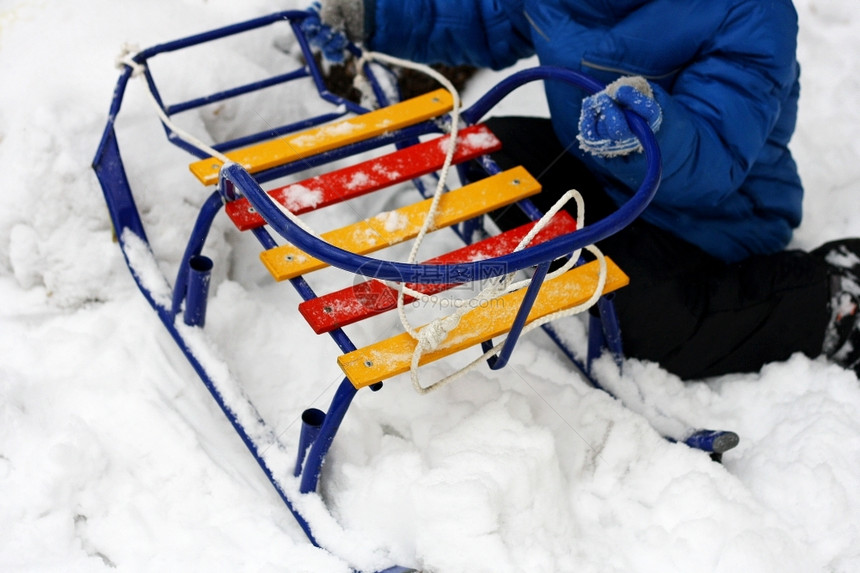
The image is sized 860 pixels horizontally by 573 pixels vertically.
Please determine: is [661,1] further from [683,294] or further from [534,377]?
[534,377]

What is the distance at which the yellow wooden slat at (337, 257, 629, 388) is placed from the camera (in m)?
1.22

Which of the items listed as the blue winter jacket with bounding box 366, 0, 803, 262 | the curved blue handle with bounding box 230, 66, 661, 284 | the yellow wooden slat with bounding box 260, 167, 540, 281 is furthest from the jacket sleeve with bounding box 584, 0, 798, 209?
the curved blue handle with bounding box 230, 66, 661, 284

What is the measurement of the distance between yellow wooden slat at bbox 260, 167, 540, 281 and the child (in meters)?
0.17

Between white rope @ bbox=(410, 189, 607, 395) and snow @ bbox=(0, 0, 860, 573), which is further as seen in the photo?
snow @ bbox=(0, 0, 860, 573)

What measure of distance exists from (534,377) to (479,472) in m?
0.30

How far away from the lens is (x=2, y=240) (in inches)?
60.8

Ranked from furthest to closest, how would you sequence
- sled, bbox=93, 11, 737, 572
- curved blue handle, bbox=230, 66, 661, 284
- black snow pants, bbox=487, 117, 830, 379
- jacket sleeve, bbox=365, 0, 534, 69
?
jacket sleeve, bbox=365, 0, 534, 69 → black snow pants, bbox=487, 117, 830, 379 → sled, bbox=93, 11, 737, 572 → curved blue handle, bbox=230, 66, 661, 284

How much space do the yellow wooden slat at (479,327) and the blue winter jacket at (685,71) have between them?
0.20 meters

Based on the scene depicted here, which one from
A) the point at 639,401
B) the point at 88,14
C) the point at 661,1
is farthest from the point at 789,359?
the point at 88,14

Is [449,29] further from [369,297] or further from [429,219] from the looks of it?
[369,297]

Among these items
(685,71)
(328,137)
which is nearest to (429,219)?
(328,137)

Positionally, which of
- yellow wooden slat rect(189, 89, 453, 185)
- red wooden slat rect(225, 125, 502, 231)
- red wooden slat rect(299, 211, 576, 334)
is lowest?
red wooden slat rect(299, 211, 576, 334)

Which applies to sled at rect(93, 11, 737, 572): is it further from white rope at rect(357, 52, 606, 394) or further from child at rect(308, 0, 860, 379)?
child at rect(308, 0, 860, 379)

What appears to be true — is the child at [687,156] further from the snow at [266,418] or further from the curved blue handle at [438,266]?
the curved blue handle at [438,266]
